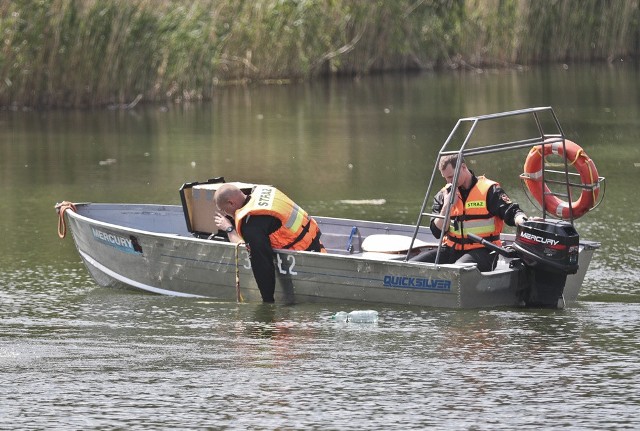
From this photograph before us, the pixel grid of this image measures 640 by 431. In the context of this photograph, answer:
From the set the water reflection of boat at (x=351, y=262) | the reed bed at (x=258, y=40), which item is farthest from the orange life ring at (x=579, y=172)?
the reed bed at (x=258, y=40)

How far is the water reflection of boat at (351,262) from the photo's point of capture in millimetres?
10508

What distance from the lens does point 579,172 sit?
443 inches

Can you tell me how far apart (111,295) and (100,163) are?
26.5 feet

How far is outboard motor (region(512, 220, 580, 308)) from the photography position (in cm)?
1038

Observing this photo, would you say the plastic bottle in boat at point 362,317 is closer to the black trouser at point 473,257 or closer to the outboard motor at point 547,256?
the black trouser at point 473,257

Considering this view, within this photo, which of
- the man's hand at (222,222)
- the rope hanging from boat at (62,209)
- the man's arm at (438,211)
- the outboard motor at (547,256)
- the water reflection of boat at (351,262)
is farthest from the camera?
the rope hanging from boat at (62,209)

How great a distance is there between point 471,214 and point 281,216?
1381 millimetres

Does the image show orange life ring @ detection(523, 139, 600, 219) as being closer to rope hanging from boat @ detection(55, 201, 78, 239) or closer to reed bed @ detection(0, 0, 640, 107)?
rope hanging from boat @ detection(55, 201, 78, 239)

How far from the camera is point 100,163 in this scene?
19906 mm

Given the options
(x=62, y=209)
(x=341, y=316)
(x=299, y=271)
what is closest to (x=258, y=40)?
(x=62, y=209)

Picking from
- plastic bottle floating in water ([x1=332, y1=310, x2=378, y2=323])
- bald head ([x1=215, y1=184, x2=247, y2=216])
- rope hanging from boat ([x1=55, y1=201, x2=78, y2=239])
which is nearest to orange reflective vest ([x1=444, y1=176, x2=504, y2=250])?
plastic bottle floating in water ([x1=332, y1=310, x2=378, y2=323])

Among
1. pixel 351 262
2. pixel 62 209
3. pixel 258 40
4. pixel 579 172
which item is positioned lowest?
pixel 351 262

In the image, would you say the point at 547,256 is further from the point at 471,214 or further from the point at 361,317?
the point at 361,317

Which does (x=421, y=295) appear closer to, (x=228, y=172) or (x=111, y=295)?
(x=111, y=295)
